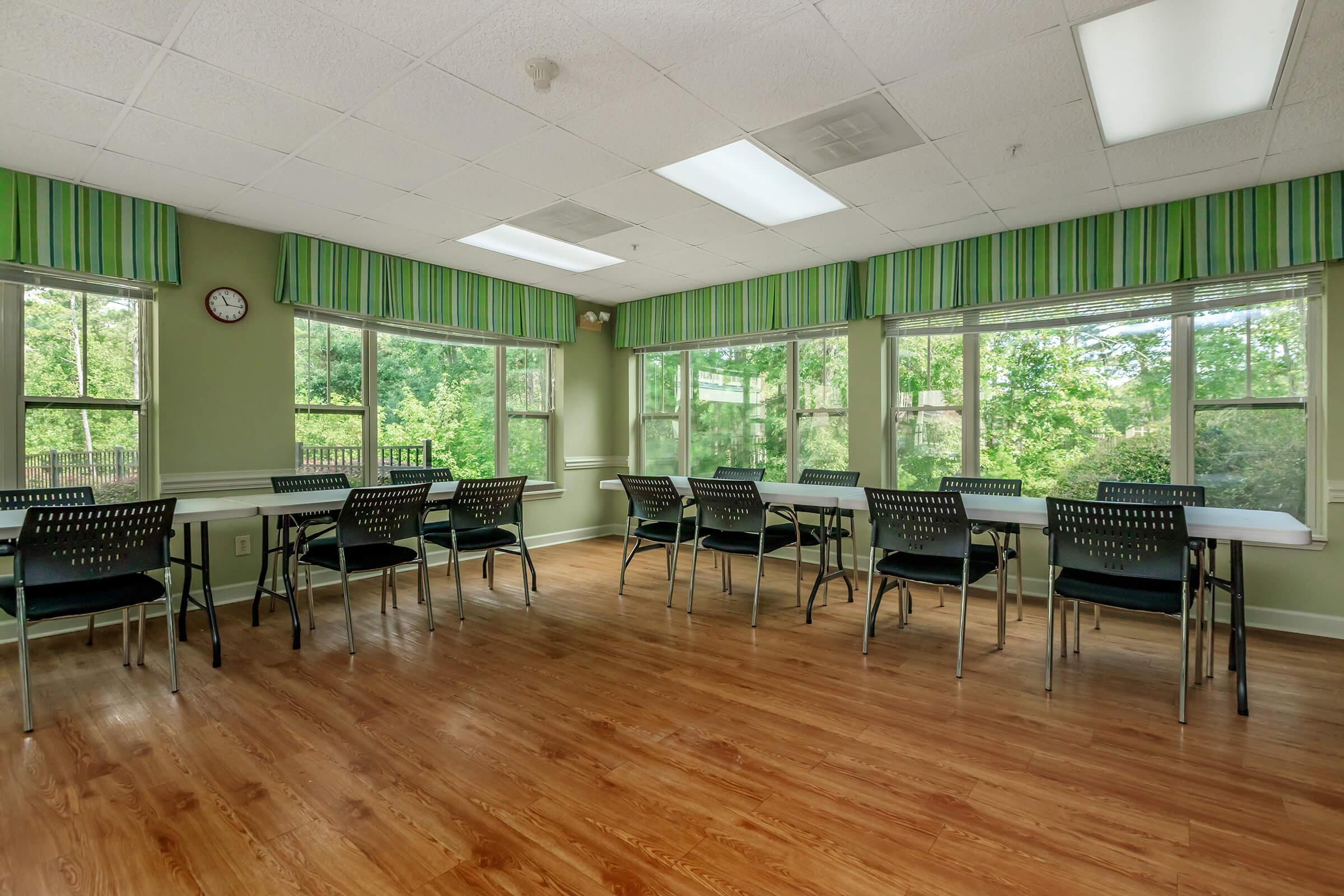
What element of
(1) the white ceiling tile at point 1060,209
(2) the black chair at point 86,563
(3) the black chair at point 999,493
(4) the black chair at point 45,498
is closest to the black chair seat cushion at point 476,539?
(2) the black chair at point 86,563

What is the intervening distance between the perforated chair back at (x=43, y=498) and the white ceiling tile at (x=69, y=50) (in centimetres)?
202

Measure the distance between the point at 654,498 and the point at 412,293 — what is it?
288 cm

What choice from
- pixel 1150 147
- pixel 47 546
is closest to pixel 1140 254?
pixel 1150 147

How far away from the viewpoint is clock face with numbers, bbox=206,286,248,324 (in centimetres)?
435

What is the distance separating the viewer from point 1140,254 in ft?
13.7

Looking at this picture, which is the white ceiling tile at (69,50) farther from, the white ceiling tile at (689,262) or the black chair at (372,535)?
the white ceiling tile at (689,262)

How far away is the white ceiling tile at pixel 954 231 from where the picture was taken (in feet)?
14.5

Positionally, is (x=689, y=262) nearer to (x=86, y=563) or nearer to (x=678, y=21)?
(x=678, y=21)

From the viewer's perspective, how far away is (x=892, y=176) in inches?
144

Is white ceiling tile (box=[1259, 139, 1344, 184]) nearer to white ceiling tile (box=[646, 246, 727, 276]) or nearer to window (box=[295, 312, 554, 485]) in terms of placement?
white ceiling tile (box=[646, 246, 727, 276])

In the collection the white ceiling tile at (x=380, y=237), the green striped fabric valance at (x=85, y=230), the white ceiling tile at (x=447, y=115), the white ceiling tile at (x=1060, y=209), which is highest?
the white ceiling tile at (x=380, y=237)

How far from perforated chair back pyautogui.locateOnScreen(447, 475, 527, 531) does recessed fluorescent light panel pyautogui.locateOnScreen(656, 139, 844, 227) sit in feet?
6.87

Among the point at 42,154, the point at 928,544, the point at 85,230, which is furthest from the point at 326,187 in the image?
the point at 928,544

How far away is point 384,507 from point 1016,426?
4.45 metres
